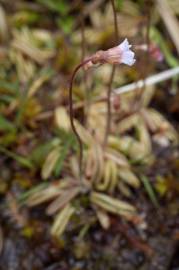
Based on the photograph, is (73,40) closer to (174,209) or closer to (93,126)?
(93,126)

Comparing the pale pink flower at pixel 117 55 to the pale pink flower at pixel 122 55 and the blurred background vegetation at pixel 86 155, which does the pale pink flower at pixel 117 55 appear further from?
the blurred background vegetation at pixel 86 155

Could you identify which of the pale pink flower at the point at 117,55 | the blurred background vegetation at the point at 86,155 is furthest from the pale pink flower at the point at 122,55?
the blurred background vegetation at the point at 86,155

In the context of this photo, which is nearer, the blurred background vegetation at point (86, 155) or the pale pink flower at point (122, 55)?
the pale pink flower at point (122, 55)

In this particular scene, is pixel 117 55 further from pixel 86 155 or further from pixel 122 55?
pixel 86 155

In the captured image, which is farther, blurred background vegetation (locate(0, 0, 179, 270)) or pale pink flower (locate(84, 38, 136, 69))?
blurred background vegetation (locate(0, 0, 179, 270))

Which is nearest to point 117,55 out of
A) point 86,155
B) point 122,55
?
point 122,55

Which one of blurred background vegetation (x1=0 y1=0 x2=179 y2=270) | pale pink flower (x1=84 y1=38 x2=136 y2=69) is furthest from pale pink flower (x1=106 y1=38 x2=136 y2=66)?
blurred background vegetation (x1=0 y1=0 x2=179 y2=270)

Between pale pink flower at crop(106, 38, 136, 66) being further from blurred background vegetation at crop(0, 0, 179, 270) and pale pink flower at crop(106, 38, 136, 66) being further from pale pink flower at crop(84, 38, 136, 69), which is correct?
blurred background vegetation at crop(0, 0, 179, 270)

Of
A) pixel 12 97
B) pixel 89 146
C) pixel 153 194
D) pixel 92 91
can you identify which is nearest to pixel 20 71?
pixel 12 97

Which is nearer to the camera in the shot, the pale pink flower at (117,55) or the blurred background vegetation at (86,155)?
the pale pink flower at (117,55)

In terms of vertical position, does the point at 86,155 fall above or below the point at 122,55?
below

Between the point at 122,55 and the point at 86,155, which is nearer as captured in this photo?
the point at 122,55

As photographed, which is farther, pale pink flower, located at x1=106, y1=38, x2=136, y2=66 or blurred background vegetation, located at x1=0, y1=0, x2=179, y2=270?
blurred background vegetation, located at x1=0, y1=0, x2=179, y2=270
